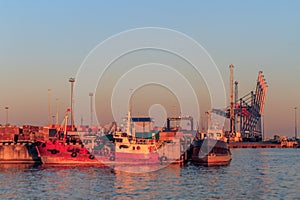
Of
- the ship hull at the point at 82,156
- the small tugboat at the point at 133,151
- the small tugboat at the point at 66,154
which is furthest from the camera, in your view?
the small tugboat at the point at 66,154

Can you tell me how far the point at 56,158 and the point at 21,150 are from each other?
1898cm

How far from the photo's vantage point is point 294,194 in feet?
205

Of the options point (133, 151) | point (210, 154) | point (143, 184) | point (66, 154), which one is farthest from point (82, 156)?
point (143, 184)

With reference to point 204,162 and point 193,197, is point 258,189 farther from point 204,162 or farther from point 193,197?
point 204,162

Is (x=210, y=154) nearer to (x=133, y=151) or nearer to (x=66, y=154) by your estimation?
(x=133, y=151)

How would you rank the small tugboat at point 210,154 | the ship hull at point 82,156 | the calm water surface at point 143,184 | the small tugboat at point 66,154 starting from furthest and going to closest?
the small tugboat at point 210,154 → the small tugboat at point 66,154 → the ship hull at point 82,156 → the calm water surface at point 143,184

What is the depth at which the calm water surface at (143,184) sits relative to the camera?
2387 inches

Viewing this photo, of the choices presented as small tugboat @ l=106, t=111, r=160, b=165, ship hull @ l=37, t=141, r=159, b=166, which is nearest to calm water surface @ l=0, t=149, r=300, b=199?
ship hull @ l=37, t=141, r=159, b=166

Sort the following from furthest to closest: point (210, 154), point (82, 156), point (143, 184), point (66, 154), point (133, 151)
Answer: point (210, 154) < point (82, 156) < point (133, 151) < point (66, 154) < point (143, 184)

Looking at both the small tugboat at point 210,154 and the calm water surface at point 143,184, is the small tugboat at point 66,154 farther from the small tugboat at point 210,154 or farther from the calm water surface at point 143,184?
the small tugboat at point 210,154

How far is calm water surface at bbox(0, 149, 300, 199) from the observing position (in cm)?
6062

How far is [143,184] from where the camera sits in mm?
71188

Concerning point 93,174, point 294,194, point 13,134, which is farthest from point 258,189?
point 13,134

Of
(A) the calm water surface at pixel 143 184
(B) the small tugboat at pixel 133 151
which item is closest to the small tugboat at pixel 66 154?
(B) the small tugboat at pixel 133 151
